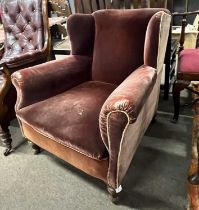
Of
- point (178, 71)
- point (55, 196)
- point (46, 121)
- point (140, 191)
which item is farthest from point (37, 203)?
point (178, 71)

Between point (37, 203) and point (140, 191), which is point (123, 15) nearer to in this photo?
point (140, 191)

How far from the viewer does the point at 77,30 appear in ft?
5.04

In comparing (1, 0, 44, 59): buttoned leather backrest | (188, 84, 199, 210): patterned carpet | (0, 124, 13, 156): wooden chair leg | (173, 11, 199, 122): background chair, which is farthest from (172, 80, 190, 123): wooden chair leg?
(0, 124, 13, 156): wooden chair leg

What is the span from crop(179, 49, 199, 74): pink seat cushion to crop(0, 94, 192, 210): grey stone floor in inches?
19.1

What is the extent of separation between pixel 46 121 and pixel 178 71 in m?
0.97

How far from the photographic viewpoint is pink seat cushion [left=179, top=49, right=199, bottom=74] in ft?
4.94

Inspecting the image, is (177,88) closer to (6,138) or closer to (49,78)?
(49,78)

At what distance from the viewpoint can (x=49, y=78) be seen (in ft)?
4.59

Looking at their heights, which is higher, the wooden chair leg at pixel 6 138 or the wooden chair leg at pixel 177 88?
the wooden chair leg at pixel 177 88

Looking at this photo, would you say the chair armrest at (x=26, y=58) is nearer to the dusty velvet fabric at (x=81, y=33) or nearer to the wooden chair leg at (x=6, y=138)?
the dusty velvet fabric at (x=81, y=33)

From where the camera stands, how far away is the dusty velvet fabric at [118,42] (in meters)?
1.35

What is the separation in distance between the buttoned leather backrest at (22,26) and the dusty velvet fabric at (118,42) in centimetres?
56

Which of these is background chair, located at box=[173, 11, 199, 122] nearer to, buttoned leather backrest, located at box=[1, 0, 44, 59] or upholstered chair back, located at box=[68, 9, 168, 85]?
upholstered chair back, located at box=[68, 9, 168, 85]

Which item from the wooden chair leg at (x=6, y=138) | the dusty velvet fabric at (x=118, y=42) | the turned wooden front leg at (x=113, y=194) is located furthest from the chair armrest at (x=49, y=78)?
the turned wooden front leg at (x=113, y=194)
